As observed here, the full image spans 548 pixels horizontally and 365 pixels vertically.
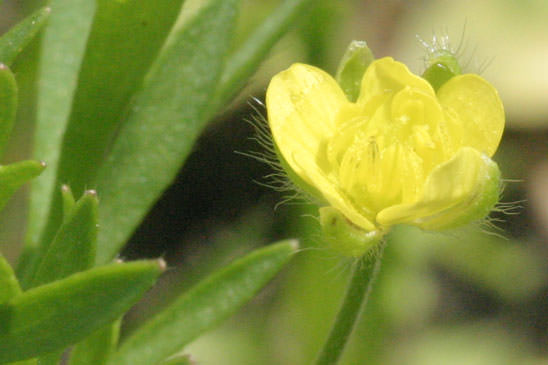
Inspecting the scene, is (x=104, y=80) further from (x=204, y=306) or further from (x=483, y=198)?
(x=483, y=198)

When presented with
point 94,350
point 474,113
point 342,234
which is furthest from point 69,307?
point 474,113

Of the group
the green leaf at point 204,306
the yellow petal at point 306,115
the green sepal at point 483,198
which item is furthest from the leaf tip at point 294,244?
the green sepal at point 483,198

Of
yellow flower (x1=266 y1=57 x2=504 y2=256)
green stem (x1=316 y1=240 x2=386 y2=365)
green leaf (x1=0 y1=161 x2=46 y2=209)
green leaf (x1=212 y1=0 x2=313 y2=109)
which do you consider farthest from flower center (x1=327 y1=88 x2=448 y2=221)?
green leaf (x1=0 y1=161 x2=46 y2=209)

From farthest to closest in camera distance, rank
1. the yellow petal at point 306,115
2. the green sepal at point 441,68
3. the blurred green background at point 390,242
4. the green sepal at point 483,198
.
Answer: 1. the blurred green background at point 390,242
2. the green sepal at point 441,68
3. the yellow petal at point 306,115
4. the green sepal at point 483,198

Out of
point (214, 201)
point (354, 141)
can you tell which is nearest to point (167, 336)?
point (354, 141)

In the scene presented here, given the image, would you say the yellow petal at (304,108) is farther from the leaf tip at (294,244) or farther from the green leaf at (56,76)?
the green leaf at (56,76)

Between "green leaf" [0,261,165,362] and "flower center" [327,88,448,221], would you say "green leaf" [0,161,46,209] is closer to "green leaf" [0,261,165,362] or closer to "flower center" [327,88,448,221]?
"green leaf" [0,261,165,362]
